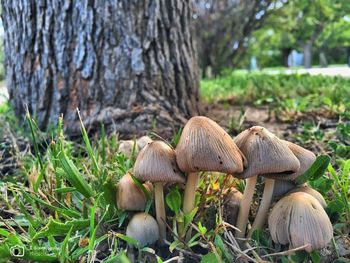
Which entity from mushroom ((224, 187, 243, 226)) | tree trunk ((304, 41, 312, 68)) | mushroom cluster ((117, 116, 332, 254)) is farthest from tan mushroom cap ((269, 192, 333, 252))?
tree trunk ((304, 41, 312, 68))

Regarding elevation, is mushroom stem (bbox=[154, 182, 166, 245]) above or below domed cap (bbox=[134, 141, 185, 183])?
below

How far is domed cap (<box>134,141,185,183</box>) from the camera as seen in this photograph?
128 centimetres

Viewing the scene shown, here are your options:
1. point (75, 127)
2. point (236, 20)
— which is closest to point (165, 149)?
point (75, 127)

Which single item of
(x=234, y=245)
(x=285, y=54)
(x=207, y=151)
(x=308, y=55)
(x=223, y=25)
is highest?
(x=223, y=25)

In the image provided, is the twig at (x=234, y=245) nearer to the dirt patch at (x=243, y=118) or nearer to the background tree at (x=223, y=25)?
the dirt patch at (x=243, y=118)

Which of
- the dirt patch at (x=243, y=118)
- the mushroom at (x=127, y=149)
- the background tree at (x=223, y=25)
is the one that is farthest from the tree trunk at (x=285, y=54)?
the mushroom at (x=127, y=149)

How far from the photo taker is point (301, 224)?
1207mm

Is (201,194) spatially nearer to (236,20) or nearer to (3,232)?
(3,232)

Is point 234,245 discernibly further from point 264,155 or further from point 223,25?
point 223,25

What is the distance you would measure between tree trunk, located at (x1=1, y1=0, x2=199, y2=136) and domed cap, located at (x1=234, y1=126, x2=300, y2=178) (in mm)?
1528

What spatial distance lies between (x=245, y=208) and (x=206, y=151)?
30 cm

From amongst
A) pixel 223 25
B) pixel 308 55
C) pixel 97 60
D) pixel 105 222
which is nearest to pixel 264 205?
pixel 105 222

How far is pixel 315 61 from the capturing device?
3909cm

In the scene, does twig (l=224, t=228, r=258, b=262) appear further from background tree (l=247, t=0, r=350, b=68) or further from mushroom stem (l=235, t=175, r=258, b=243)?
background tree (l=247, t=0, r=350, b=68)
